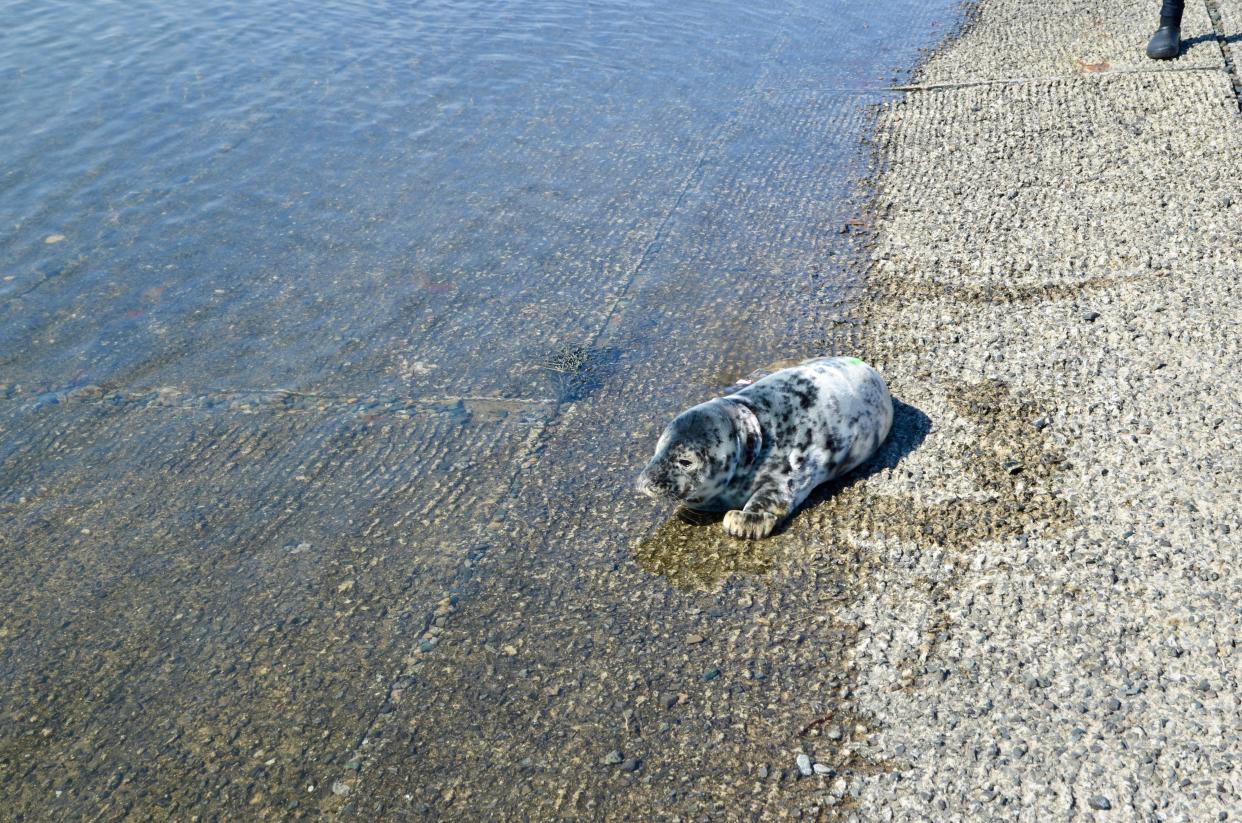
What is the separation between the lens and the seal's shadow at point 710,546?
436 centimetres

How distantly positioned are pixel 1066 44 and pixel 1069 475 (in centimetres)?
687

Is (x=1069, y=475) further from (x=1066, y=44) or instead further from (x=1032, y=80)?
(x=1066, y=44)

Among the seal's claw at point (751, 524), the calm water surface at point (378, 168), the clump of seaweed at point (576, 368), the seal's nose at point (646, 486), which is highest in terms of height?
the calm water surface at point (378, 168)

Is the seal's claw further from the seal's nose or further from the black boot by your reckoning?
the black boot

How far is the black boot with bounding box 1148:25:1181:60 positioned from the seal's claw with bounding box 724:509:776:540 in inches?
266

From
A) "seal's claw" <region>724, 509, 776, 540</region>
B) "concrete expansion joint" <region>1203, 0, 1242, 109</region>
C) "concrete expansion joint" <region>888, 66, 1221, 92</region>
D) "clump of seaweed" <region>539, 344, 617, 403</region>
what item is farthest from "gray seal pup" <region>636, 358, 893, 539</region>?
"concrete expansion joint" <region>888, 66, 1221, 92</region>

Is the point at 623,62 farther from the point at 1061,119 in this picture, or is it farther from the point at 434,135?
the point at 1061,119

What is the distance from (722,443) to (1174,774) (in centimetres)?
199

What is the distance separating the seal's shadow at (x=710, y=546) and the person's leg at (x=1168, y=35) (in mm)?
5935

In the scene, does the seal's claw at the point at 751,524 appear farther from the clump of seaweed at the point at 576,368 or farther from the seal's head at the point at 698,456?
the clump of seaweed at the point at 576,368

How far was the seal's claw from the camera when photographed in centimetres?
450

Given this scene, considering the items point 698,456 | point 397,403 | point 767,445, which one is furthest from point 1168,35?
point 397,403

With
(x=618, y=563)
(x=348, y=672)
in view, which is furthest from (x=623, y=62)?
(x=348, y=672)

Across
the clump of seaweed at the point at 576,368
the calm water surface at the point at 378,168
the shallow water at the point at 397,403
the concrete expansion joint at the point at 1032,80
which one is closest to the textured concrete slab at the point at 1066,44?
the concrete expansion joint at the point at 1032,80
